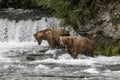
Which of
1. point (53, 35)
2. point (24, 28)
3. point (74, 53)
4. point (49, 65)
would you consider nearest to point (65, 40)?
point (74, 53)

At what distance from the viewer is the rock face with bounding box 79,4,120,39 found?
1736 centimetres

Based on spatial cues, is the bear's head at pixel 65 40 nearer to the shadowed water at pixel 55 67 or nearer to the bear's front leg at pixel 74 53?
the bear's front leg at pixel 74 53

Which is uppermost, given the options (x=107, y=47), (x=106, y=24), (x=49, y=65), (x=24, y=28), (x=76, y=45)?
(x=106, y=24)

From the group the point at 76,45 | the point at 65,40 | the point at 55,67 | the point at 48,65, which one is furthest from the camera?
the point at 76,45

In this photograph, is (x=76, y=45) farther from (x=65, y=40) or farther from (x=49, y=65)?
(x=49, y=65)

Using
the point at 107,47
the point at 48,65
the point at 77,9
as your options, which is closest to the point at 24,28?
the point at 77,9

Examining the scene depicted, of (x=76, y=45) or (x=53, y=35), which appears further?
(x=53, y=35)

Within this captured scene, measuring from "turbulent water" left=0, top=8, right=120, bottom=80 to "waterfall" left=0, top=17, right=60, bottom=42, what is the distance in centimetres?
66

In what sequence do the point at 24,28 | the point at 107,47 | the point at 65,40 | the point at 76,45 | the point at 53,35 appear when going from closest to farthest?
the point at 65,40 → the point at 76,45 → the point at 107,47 → the point at 53,35 → the point at 24,28

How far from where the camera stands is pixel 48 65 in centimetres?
1520

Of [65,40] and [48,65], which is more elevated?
[65,40]

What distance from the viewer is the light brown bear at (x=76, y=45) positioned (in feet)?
53.7

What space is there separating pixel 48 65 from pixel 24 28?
8.54 metres

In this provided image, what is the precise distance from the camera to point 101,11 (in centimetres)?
1783
